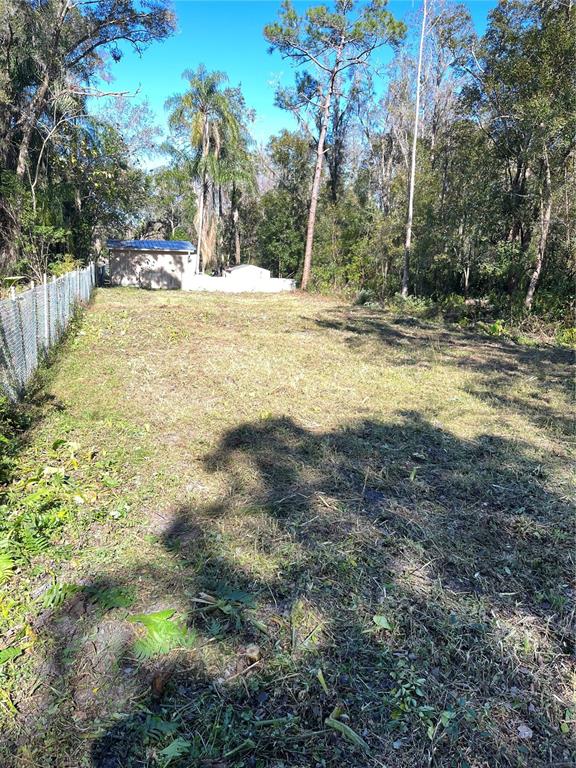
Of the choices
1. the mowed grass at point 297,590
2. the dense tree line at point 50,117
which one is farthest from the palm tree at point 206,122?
the mowed grass at point 297,590

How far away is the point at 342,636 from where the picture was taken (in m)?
1.94

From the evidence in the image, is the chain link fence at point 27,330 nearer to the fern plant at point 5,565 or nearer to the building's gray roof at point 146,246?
the fern plant at point 5,565

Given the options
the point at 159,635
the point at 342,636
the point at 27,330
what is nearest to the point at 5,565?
the point at 159,635

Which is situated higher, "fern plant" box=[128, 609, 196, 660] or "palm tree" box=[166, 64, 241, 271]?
"palm tree" box=[166, 64, 241, 271]

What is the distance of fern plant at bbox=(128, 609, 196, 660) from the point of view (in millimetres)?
1846

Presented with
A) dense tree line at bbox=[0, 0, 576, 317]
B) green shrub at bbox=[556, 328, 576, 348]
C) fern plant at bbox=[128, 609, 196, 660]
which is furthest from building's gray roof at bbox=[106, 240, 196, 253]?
fern plant at bbox=[128, 609, 196, 660]

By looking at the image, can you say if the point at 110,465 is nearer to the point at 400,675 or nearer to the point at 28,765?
the point at 28,765

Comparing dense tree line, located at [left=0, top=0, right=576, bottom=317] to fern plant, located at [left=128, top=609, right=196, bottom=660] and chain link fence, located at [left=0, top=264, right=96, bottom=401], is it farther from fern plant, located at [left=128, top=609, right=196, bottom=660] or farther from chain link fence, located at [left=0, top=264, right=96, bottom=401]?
fern plant, located at [left=128, top=609, right=196, bottom=660]

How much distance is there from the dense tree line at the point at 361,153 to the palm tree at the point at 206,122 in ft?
0.22

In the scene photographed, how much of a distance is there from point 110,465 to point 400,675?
239 centimetres

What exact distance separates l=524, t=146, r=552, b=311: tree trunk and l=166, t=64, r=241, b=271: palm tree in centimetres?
1554

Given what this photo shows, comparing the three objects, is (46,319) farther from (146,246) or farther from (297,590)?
(146,246)

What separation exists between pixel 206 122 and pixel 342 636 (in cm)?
2418

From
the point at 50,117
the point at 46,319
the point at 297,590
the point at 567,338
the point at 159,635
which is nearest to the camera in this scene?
the point at 159,635
